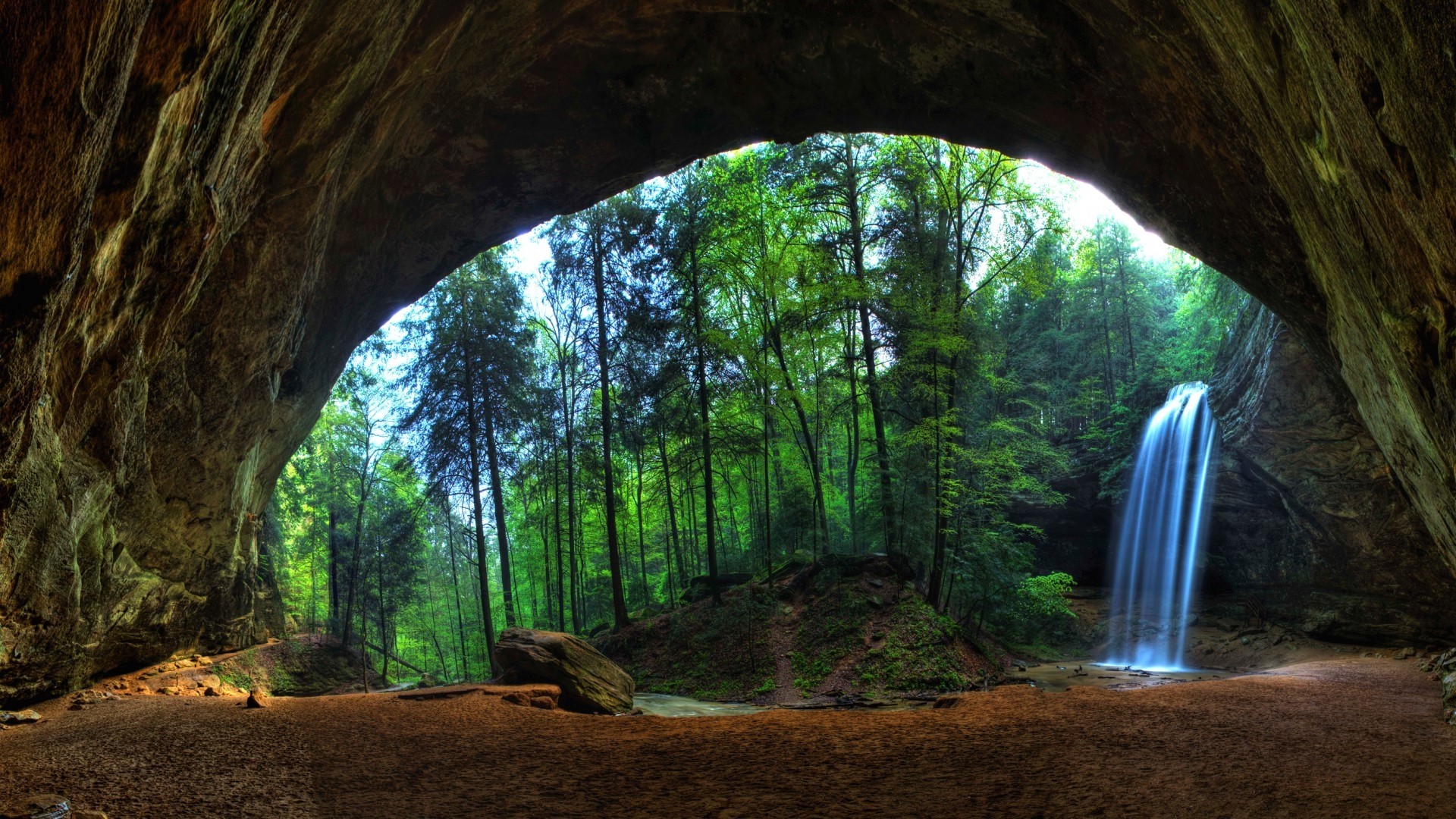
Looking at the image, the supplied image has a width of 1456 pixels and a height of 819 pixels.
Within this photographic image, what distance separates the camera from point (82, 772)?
145 inches

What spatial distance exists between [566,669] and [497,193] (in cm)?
781

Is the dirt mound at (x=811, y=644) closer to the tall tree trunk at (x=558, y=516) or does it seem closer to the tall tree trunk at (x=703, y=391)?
the tall tree trunk at (x=703, y=391)

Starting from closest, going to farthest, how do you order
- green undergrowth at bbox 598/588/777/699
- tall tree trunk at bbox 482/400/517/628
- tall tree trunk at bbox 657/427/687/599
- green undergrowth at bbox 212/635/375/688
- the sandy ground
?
the sandy ground, green undergrowth at bbox 212/635/375/688, green undergrowth at bbox 598/588/777/699, tall tree trunk at bbox 482/400/517/628, tall tree trunk at bbox 657/427/687/599

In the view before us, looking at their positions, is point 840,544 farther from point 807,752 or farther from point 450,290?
point 807,752

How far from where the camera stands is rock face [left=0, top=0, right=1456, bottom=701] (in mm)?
3215

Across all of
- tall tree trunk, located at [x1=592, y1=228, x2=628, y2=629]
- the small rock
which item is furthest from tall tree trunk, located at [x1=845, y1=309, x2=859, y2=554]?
the small rock

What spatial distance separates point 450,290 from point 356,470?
23.2ft

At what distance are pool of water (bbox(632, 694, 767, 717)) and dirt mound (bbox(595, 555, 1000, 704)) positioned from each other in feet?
1.71

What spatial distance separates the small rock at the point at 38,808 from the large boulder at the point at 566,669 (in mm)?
5091

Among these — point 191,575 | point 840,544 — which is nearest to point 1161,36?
point 191,575

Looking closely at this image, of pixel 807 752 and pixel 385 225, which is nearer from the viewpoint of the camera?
pixel 807 752

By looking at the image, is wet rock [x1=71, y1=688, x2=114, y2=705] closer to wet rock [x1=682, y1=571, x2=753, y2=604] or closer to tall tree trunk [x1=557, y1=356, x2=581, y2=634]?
tall tree trunk [x1=557, y1=356, x2=581, y2=634]

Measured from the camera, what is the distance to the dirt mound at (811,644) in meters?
11.4

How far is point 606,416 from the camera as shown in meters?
15.9
